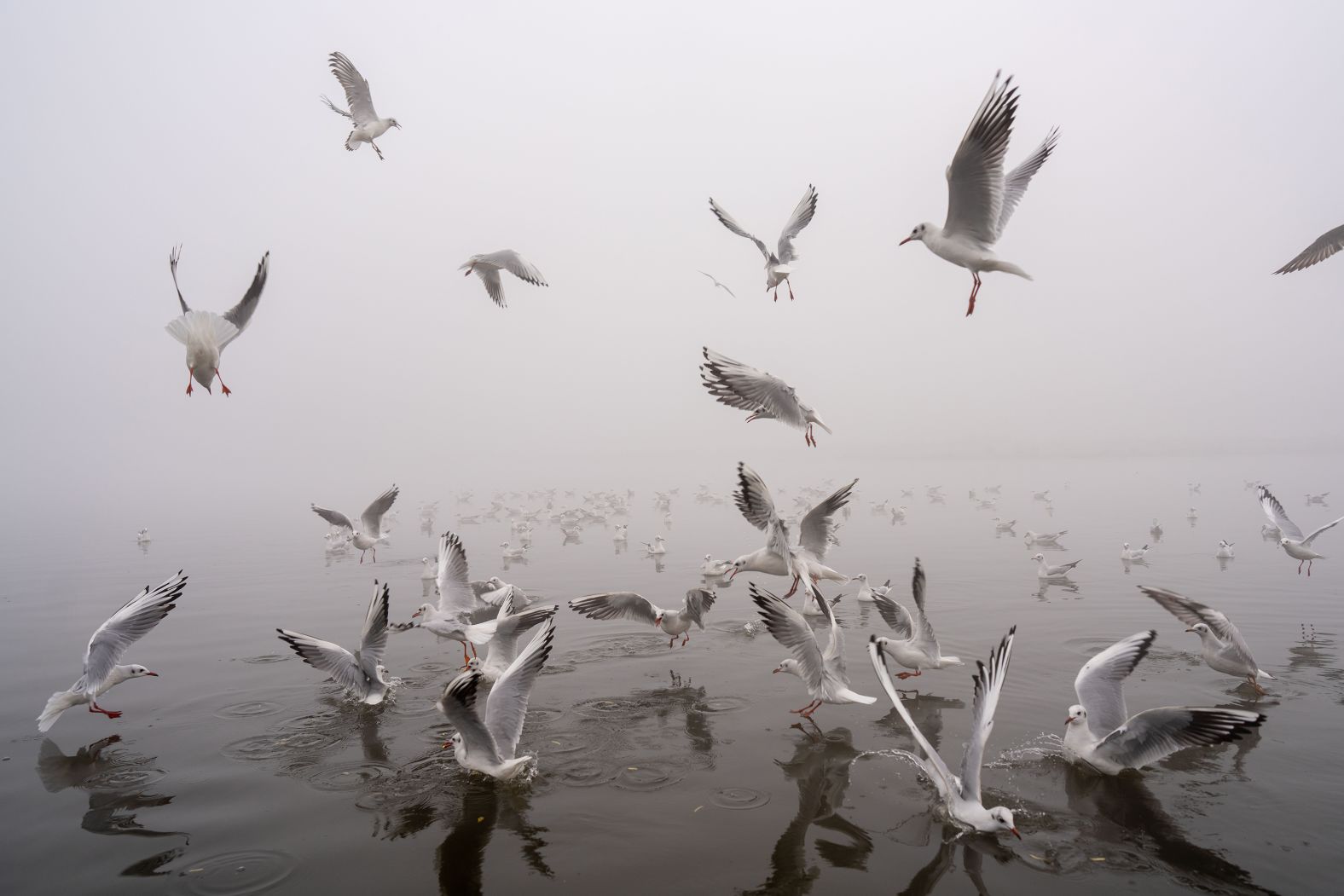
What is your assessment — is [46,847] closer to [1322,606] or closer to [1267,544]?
[1322,606]

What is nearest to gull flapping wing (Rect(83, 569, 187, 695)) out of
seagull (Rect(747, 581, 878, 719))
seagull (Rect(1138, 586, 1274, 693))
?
seagull (Rect(747, 581, 878, 719))

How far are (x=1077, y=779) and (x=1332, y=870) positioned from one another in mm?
1858

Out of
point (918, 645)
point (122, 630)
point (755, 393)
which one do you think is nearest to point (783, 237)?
point (755, 393)

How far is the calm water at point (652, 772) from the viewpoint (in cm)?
533

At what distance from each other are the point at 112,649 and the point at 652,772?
263 inches

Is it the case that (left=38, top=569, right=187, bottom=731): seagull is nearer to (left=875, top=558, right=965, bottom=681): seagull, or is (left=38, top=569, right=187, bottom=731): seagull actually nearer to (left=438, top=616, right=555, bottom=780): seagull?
(left=438, top=616, right=555, bottom=780): seagull

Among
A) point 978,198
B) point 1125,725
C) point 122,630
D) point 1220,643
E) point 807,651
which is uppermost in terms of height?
point 978,198

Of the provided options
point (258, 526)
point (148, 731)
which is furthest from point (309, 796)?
point (258, 526)

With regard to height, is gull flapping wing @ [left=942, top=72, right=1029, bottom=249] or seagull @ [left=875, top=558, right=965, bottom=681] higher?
gull flapping wing @ [left=942, top=72, right=1029, bottom=249]

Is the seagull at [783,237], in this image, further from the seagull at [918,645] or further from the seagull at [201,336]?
the seagull at [201,336]

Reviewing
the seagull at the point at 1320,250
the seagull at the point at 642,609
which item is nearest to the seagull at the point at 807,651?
the seagull at the point at 642,609

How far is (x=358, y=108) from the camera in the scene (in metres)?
13.2

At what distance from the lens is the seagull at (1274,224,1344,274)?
1131 cm

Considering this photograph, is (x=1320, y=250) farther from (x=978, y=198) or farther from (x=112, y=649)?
(x=112, y=649)
